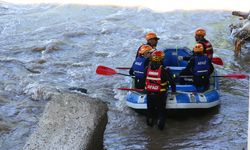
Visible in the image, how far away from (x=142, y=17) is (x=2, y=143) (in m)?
11.6

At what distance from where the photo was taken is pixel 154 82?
23.8 ft

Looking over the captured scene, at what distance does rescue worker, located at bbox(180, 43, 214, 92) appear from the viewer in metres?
8.05

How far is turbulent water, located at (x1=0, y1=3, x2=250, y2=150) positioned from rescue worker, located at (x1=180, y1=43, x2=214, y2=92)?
549 mm

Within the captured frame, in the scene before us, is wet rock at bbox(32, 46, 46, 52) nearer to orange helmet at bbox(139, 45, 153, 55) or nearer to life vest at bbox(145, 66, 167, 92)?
orange helmet at bbox(139, 45, 153, 55)

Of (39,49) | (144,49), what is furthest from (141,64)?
(39,49)

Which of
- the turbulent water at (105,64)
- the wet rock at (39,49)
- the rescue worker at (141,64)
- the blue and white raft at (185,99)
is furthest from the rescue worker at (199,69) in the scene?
the wet rock at (39,49)

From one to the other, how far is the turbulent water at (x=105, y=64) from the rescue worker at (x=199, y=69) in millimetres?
549

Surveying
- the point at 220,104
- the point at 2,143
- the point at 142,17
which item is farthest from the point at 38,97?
the point at 142,17

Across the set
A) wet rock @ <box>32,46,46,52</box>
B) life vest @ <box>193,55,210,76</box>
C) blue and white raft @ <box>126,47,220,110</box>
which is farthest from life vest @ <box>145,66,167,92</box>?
wet rock @ <box>32,46,46,52</box>

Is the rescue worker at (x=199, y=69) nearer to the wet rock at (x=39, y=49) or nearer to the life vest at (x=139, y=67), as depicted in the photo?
the life vest at (x=139, y=67)

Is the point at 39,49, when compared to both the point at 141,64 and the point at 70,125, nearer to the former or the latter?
the point at 141,64

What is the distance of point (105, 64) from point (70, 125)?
6181mm

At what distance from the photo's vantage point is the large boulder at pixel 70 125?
556 centimetres

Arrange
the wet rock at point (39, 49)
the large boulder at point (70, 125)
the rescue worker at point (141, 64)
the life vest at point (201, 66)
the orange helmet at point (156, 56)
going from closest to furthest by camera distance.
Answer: the large boulder at point (70, 125) → the orange helmet at point (156, 56) → the rescue worker at point (141, 64) → the life vest at point (201, 66) → the wet rock at point (39, 49)
